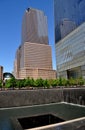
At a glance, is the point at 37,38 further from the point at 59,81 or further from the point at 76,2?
the point at 59,81

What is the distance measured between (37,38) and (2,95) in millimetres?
134045

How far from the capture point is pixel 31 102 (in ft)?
79.8

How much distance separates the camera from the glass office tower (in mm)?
83625

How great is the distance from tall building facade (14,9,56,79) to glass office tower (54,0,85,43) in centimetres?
2418

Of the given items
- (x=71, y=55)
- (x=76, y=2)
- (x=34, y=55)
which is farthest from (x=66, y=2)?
(x=34, y=55)

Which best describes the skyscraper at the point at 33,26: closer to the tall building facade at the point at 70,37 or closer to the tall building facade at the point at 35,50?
the tall building facade at the point at 35,50

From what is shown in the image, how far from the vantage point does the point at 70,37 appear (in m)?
84.6

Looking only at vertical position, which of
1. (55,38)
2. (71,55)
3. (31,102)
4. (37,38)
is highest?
(37,38)

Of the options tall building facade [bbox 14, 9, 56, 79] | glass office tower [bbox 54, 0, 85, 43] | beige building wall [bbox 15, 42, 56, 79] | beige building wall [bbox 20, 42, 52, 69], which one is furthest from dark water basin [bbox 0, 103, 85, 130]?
beige building wall [bbox 20, 42, 52, 69]

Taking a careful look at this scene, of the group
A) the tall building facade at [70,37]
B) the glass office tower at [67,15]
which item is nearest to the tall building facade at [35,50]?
the tall building facade at [70,37]

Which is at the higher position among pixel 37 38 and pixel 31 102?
pixel 37 38

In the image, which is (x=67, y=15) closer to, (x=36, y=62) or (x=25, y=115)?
(x=36, y=62)

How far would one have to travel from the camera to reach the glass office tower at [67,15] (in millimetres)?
83625

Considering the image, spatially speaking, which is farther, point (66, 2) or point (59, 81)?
point (66, 2)
